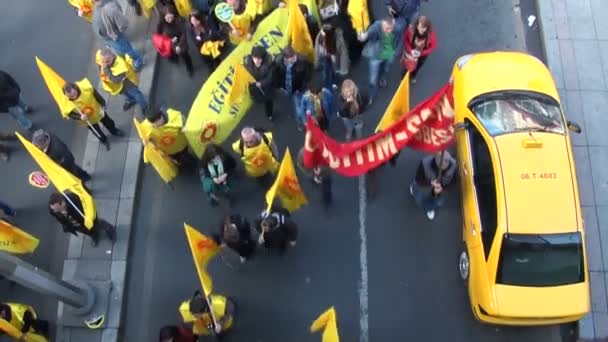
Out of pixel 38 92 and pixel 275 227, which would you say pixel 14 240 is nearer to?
pixel 38 92

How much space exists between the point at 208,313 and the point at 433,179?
368cm

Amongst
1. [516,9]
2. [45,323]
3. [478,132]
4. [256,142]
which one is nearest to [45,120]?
[45,323]

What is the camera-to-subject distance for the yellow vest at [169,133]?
334 inches

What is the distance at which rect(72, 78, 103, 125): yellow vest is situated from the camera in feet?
29.0

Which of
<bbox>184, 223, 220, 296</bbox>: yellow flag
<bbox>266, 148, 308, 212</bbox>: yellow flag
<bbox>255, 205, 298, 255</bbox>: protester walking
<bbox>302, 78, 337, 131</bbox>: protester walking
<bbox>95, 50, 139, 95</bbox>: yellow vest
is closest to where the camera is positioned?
<bbox>184, 223, 220, 296</bbox>: yellow flag

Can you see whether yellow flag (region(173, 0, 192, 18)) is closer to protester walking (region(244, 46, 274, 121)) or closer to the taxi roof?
protester walking (region(244, 46, 274, 121))

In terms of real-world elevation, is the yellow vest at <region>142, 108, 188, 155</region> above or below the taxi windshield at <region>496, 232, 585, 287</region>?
above

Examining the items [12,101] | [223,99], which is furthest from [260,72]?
[12,101]

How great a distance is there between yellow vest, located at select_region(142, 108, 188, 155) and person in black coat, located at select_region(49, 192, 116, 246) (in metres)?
1.36

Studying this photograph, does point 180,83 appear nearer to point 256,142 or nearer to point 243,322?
point 256,142

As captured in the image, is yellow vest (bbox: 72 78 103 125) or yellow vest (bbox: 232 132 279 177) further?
yellow vest (bbox: 72 78 103 125)

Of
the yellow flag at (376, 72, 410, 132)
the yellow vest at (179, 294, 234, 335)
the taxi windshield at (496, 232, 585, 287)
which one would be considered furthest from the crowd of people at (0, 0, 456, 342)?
the taxi windshield at (496, 232, 585, 287)

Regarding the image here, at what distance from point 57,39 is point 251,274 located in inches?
244

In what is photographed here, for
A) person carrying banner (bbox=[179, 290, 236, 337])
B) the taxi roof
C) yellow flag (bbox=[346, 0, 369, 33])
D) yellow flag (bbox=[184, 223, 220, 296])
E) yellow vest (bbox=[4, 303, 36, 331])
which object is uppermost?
yellow flag (bbox=[346, 0, 369, 33])
